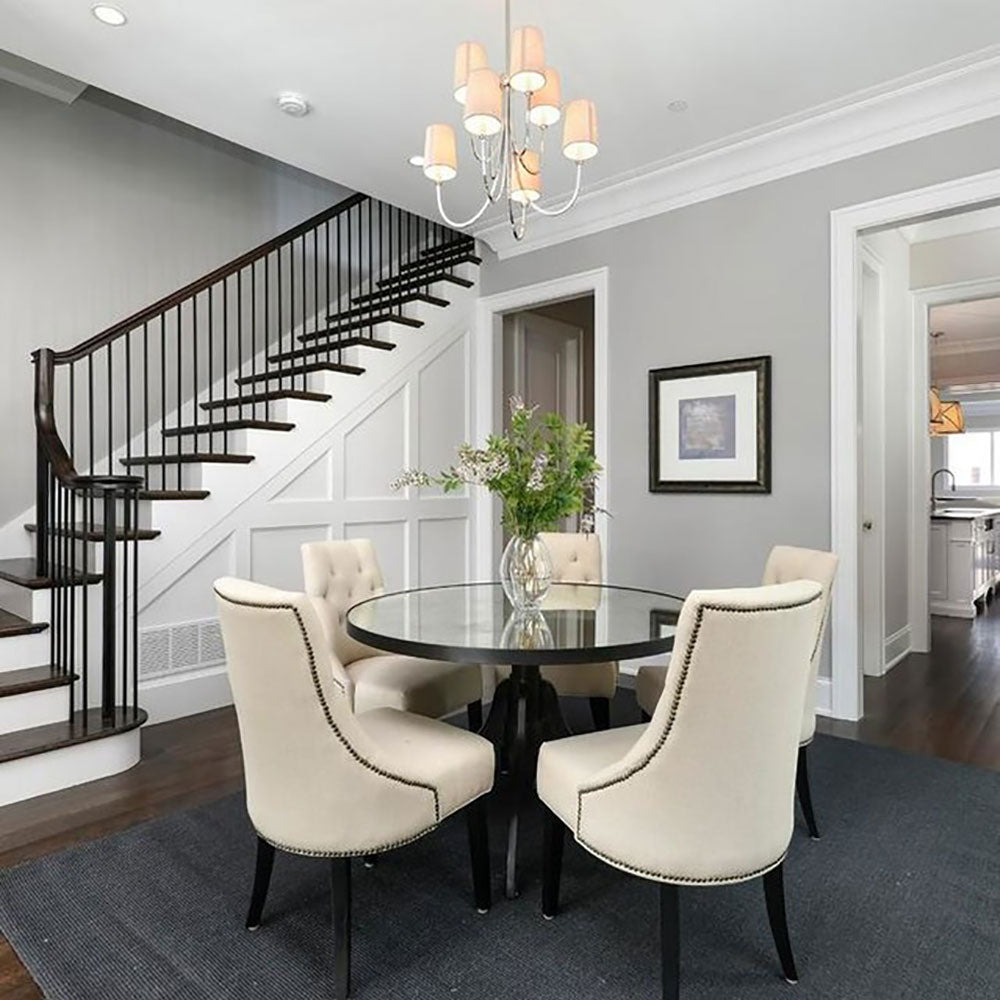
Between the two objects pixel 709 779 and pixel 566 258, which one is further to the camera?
pixel 566 258

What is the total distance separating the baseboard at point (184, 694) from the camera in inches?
138

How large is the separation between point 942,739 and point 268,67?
4237mm

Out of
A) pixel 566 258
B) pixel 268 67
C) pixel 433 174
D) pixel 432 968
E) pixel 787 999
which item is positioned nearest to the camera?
pixel 787 999

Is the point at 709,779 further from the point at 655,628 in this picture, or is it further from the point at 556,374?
the point at 556,374

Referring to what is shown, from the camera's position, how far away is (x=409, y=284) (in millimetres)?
5297

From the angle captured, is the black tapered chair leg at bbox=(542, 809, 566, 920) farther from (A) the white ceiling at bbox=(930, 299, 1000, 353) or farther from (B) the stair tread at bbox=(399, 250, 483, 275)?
(A) the white ceiling at bbox=(930, 299, 1000, 353)

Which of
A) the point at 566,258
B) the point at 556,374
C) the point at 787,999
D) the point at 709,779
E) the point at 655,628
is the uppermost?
the point at 566,258

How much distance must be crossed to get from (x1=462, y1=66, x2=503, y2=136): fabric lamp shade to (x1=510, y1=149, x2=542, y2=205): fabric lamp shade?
40 centimetres

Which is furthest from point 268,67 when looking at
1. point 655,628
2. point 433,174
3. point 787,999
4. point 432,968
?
point 787,999

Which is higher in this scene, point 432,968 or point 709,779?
point 709,779

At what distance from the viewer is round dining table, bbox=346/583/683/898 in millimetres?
1858

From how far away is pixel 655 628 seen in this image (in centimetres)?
211

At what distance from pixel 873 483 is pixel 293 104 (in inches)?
153

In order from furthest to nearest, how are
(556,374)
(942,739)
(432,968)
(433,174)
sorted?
(556,374) < (942,739) < (433,174) < (432,968)
